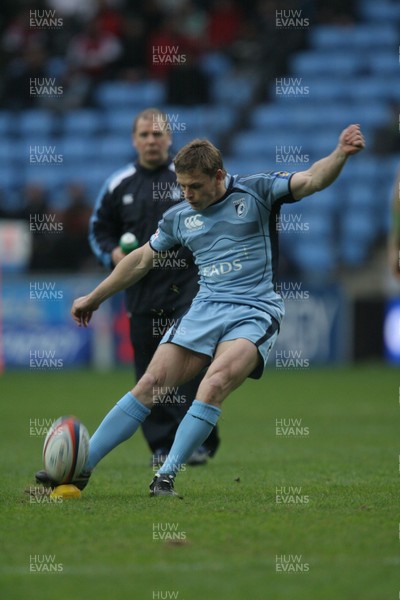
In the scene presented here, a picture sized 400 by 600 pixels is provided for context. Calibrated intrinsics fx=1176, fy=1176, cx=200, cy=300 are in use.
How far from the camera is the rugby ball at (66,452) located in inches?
269

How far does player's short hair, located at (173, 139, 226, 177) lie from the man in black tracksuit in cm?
193

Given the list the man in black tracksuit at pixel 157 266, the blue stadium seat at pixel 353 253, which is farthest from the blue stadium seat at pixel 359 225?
the man in black tracksuit at pixel 157 266

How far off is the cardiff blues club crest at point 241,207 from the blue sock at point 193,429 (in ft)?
3.74

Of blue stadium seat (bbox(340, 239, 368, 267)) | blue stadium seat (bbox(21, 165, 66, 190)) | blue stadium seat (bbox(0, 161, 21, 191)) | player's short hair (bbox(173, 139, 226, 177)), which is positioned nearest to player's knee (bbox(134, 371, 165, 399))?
player's short hair (bbox(173, 139, 226, 177))

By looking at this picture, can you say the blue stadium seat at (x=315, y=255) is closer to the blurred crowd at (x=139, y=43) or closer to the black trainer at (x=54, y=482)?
the blurred crowd at (x=139, y=43)

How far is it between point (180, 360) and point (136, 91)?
54.5 ft

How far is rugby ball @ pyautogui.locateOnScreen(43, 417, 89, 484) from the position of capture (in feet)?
22.4

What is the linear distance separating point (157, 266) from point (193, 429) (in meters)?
2.19

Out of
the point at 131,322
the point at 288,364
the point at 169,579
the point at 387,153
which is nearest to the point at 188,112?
the point at 387,153

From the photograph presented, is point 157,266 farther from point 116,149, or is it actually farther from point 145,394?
point 116,149

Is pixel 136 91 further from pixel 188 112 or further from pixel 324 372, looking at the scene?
pixel 324 372

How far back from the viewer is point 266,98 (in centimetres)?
2269

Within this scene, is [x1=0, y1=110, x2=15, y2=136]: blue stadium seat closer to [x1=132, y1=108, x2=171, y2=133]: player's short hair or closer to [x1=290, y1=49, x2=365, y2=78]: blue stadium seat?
[x1=290, y1=49, x2=365, y2=78]: blue stadium seat

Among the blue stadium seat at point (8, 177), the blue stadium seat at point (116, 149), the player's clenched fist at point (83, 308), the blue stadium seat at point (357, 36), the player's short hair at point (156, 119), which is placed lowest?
the player's clenched fist at point (83, 308)
